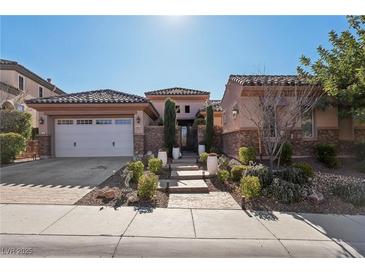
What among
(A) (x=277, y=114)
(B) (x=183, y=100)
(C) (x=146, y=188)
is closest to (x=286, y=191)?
(A) (x=277, y=114)

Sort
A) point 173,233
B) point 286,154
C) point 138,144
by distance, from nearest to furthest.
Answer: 1. point 173,233
2. point 286,154
3. point 138,144

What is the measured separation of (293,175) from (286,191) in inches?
36.0

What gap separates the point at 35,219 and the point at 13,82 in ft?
64.0

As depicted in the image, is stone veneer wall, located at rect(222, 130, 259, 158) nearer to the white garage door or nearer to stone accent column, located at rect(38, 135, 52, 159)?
the white garage door

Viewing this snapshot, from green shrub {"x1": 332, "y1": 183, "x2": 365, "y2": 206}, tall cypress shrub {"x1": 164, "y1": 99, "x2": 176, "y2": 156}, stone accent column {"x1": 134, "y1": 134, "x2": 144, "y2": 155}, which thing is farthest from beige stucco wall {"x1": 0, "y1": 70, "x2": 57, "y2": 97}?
green shrub {"x1": 332, "y1": 183, "x2": 365, "y2": 206}

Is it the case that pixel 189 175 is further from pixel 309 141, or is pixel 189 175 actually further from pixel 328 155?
pixel 309 141

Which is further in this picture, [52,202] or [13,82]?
[13,82]

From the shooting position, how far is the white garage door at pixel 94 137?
1473 cm

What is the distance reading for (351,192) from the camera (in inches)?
258

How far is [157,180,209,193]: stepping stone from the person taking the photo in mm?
7132

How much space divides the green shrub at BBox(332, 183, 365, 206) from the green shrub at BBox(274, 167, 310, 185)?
0.80 metres
